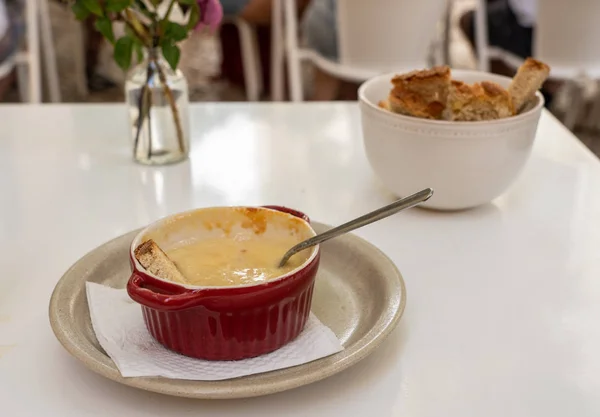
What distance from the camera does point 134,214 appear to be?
0.76 m

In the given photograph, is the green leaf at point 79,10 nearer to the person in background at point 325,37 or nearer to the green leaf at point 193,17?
the green leaf at point 193,17

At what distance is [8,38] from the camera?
1.95 metres

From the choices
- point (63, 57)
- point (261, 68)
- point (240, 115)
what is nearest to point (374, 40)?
point (240, 115)

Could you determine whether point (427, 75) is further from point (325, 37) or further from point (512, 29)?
point (512, 29)

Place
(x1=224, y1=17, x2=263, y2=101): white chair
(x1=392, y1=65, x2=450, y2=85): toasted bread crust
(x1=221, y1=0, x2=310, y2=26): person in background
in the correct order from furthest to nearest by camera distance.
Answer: (x1=224, y1=17, x2=263, y2=101): white chair
(x1=221, y1=0, x2=310, y2=26): person in background
(x1=392, y1=65, x2=450, y2=85): toasted bread crust

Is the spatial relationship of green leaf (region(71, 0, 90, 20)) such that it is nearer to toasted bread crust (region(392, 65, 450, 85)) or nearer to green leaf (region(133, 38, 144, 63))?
green leaf (region(133, 38, 144, 63))

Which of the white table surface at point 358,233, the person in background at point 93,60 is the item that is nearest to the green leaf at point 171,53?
the white table surface at point 358,233

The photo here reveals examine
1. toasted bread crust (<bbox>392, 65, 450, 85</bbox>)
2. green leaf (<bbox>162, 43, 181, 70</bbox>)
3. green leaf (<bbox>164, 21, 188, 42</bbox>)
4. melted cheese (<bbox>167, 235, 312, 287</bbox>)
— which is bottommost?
melted cheese (<bbox>167, 235, 312, 287</bbox>)

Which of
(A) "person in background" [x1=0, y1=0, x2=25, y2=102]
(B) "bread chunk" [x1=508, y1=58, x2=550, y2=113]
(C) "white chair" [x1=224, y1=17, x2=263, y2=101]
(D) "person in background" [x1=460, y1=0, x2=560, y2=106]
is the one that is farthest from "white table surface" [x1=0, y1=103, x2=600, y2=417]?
(C) "white chair" [x1=224, y1=17, x2=263, y2=101]

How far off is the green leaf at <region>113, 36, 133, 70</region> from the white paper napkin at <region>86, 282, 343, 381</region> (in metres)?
0.33

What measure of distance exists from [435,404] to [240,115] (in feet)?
2.25

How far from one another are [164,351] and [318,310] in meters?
0.14

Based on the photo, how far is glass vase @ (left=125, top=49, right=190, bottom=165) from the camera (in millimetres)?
856

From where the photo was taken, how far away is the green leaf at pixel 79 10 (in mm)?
786
